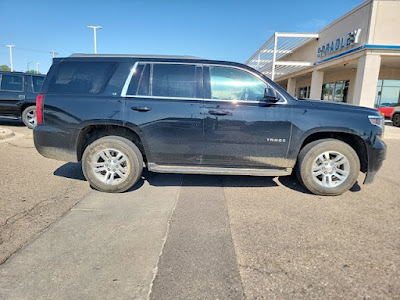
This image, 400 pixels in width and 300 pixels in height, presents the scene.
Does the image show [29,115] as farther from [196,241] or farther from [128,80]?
[196,241]

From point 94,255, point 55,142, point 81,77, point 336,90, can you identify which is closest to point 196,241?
point 94,255

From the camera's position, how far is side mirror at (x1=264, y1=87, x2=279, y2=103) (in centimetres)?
379

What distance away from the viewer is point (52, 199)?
3742 millimetres

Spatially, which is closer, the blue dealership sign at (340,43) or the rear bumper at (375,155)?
the rear bumper at (375,155)

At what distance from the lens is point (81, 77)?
159 inches

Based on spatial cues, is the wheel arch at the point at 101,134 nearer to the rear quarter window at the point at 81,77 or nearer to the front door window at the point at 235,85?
the rear quarter window at the point at 81,77

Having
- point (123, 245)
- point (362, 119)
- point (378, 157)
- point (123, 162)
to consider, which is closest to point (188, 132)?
point (123, 162)

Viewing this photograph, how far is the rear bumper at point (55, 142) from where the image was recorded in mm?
4016

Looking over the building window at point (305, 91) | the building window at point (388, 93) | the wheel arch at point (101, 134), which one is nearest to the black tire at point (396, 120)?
the building window at point (388, 93)

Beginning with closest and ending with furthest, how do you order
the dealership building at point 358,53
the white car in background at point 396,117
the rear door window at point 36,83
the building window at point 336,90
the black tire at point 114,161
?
the black tire at point 114,161
the rear door window at point 36,83
the dealership building at point 358,53
the white car in background at point 396,117
the building window at point 336,90

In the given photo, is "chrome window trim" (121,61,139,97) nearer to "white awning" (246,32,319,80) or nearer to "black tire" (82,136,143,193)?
"black tire" (82,136,143,193)

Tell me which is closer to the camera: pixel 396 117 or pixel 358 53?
pixel 358 53

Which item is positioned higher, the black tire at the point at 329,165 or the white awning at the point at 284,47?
the white awning at the point at 284,47

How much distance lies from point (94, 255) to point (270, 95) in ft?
9.88
